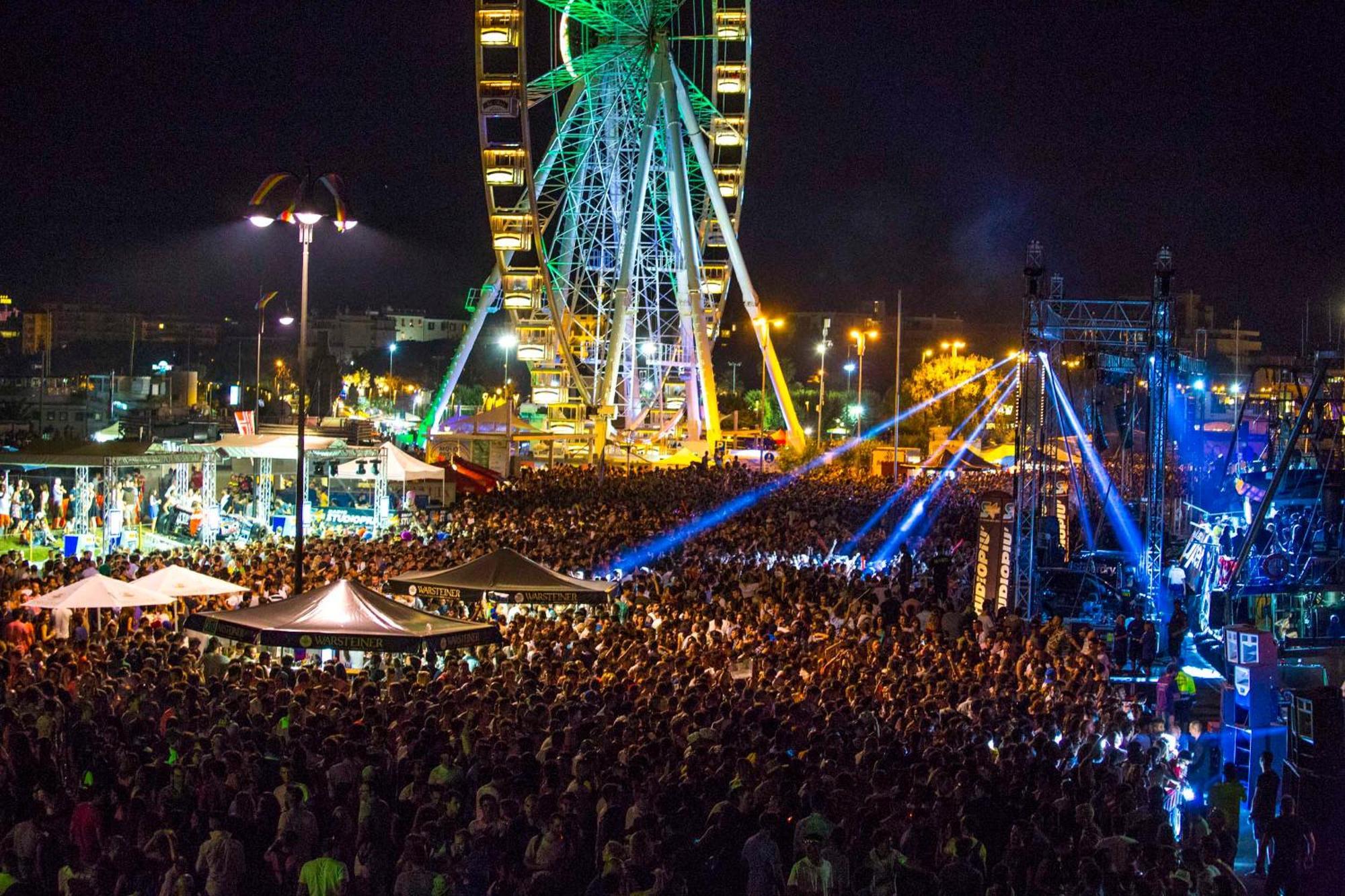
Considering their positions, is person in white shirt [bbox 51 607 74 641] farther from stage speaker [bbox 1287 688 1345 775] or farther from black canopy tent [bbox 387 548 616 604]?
stage speaker [bbox 1287 688 1345 775]

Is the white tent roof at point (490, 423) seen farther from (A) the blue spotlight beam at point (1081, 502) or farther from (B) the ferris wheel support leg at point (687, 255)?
(A) the blue spotlight beam at point (1081, 502)

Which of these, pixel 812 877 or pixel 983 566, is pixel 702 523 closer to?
pixel 983 566

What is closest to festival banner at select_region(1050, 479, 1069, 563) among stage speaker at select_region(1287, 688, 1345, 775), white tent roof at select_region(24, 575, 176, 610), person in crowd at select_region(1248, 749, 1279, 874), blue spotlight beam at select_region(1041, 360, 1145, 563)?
blue spotlight beam at select_region(1041, 360, 1145, 563)

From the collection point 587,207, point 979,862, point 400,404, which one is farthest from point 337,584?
point 400,404

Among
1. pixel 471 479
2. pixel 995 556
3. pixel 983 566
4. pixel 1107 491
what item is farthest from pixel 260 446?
pixel 1107 491

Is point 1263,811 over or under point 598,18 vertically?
under

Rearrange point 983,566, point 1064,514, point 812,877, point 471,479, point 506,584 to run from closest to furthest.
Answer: point 812,877 < point 506,584 < point 983,566 < point 1064,514 < point 471,479

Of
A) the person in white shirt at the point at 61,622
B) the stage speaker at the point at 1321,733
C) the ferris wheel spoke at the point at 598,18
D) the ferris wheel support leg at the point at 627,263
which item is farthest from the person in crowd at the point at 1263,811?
the ferris wheel spoke at the point at 598,18
